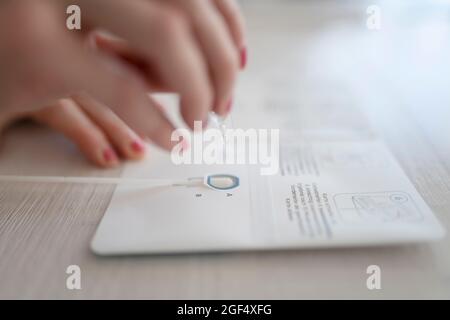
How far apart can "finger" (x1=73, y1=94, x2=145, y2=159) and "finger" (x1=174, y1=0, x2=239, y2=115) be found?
5.8 inches

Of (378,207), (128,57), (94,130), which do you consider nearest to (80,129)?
(94,130)

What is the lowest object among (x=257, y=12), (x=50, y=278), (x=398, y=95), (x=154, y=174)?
(x=50, y=278)

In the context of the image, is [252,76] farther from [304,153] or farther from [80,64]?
[80,64]

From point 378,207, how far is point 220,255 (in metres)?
0.12

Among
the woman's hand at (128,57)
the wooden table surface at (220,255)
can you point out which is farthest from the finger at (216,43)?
the wooden table surface at (220,255)

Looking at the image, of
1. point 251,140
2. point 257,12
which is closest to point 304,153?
point 251,140

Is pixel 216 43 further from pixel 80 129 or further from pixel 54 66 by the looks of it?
pixel 80 129

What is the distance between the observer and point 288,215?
1.11ft

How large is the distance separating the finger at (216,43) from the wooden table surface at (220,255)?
0.12m

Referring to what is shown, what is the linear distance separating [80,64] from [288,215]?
175 mm

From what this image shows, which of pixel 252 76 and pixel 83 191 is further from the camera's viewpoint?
pixel 252 76

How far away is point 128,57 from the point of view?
31 cm

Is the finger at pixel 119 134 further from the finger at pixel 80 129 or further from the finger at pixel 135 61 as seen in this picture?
the finger at pixel 135 61

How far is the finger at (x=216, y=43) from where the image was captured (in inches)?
11.3
